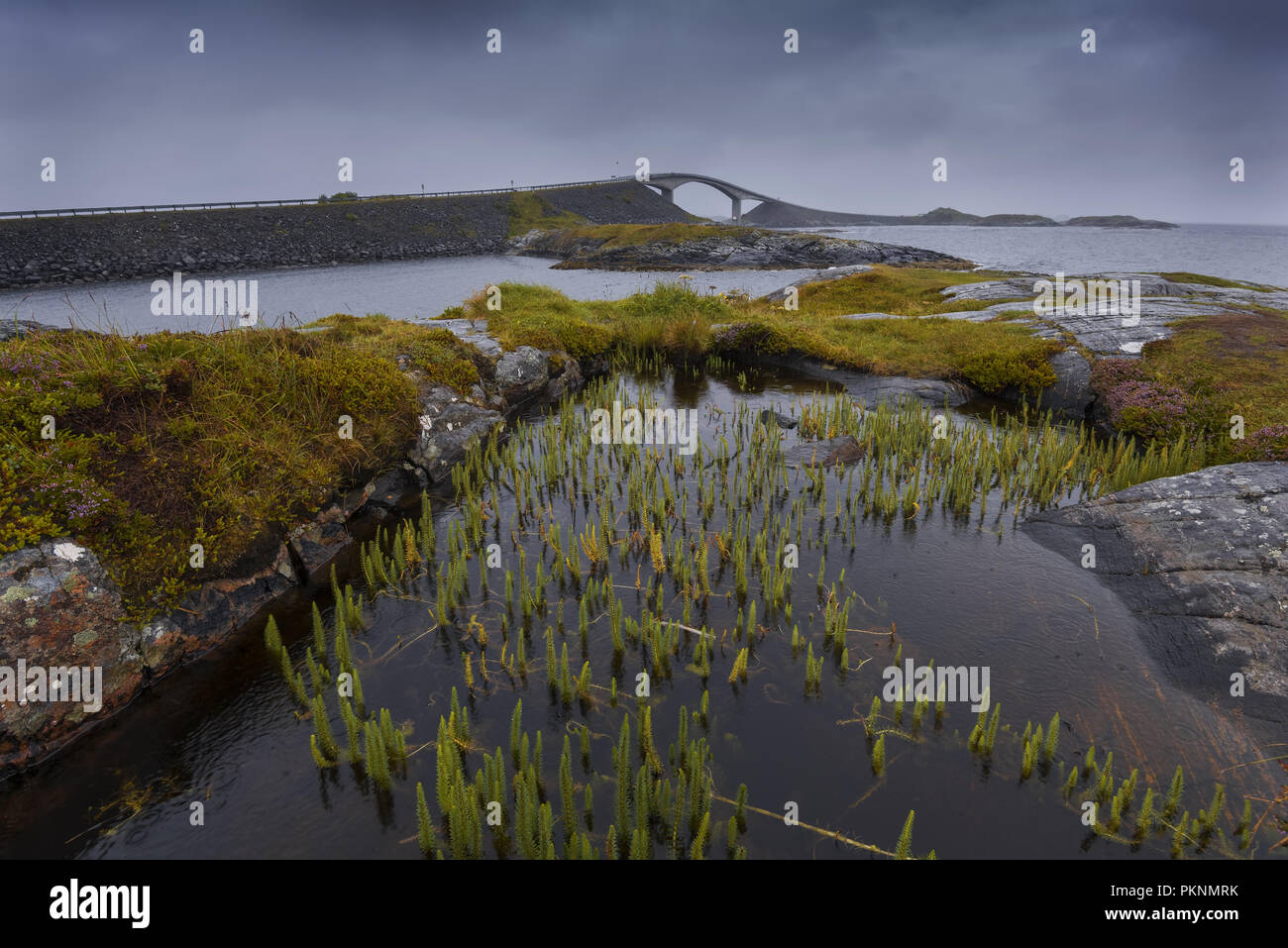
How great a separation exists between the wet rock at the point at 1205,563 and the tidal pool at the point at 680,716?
53cm

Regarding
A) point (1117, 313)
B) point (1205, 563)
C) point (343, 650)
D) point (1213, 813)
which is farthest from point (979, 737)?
point (1117, 313)

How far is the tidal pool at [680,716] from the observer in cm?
664

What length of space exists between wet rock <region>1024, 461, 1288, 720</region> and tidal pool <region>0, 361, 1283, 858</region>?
53 cm

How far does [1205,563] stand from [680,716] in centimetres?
945

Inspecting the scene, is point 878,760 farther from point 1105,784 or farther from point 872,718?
point 1105,784

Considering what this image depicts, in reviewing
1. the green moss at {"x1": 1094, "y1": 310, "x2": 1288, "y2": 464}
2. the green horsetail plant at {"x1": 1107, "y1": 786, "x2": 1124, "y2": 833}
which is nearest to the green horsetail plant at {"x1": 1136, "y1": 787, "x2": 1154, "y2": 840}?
the green horsetail plant at {"x1": 1107, "y1": 786, "x2": 1124, "y2": 833}

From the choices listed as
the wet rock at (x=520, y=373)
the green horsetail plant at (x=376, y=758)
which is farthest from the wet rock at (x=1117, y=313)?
the green horsetail plant at (x=376, y=758)

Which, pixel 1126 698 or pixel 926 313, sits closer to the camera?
pixel 1126 698

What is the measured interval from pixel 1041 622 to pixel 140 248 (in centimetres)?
11188

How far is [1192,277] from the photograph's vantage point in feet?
161
